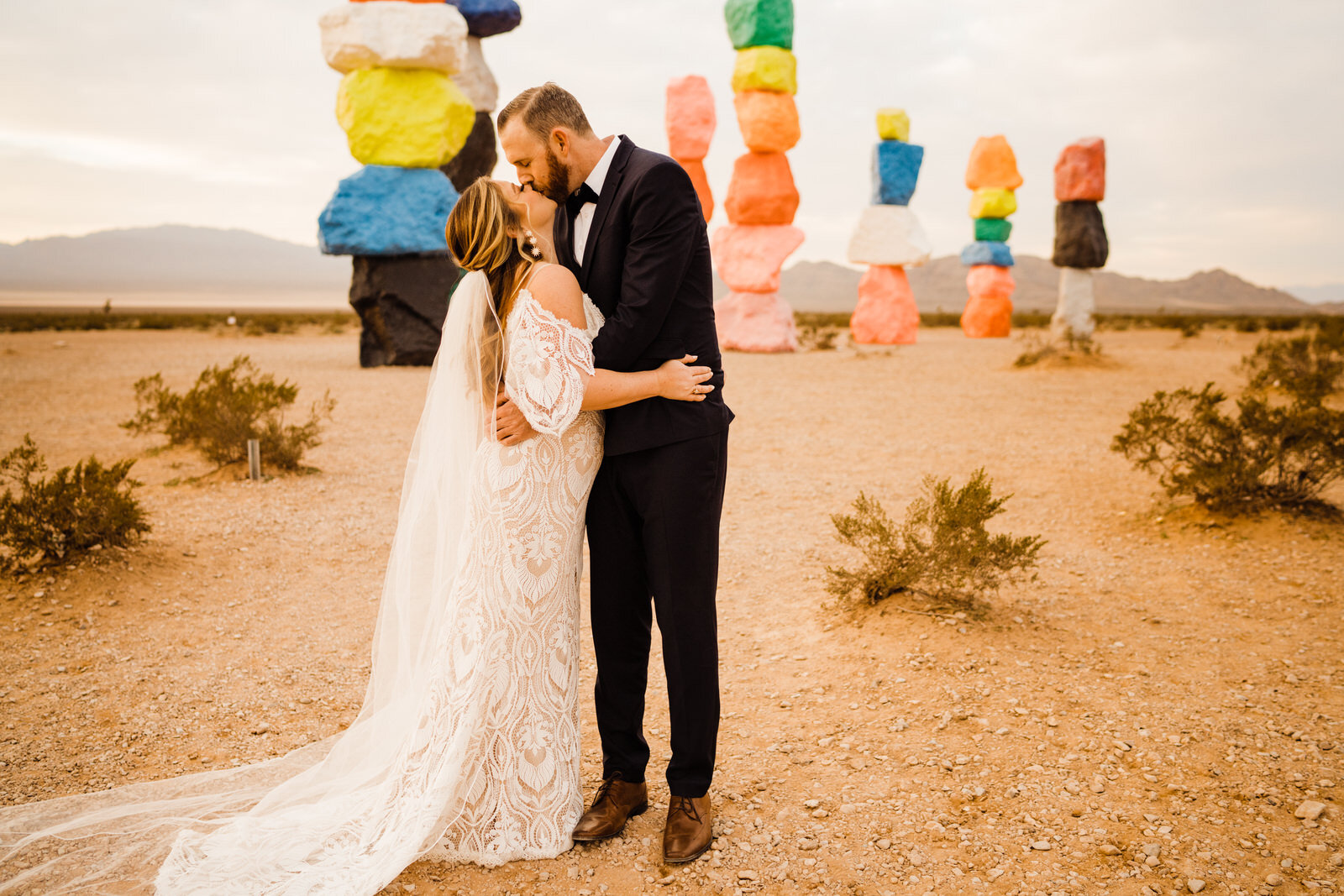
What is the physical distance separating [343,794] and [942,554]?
8.69ft

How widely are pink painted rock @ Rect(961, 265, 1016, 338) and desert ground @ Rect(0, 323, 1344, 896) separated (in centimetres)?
1583

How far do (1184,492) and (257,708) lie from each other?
531 cm

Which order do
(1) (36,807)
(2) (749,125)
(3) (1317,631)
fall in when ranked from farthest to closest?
(2) (749,125), (3) (1317,631), (1) (36,807)

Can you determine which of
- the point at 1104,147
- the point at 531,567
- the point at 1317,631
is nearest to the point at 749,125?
the point at 1104,147

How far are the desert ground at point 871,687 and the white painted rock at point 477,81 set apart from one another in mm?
9365

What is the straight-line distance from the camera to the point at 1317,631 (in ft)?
12.5

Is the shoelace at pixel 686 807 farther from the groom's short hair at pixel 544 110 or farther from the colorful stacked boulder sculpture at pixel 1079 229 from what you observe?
the colorful stacked boulder sculpture at pixel 1079 229

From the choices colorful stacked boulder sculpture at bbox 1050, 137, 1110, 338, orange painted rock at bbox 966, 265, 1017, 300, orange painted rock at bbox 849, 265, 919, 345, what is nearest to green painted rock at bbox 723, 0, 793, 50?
orange painted rock at bbox 849, 265, 919, 345

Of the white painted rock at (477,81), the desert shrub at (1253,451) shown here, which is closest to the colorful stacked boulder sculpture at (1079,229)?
the white painted rock at (477,81)

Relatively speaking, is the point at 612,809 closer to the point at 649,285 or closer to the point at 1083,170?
the point at 649,285

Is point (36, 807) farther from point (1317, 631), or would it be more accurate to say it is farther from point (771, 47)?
point (771, 47)

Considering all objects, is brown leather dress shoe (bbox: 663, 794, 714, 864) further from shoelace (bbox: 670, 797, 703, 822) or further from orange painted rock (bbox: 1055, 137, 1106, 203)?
orange painted rock (bbox: 1055, 137, 1106, 203)

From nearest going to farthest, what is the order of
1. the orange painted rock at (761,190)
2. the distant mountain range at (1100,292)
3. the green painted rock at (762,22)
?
the green painted rock at (762,22)
the orange painted rock at (761,190)
the distant mountain range at (1100,292)

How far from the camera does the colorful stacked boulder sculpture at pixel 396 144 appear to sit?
11516 mm
